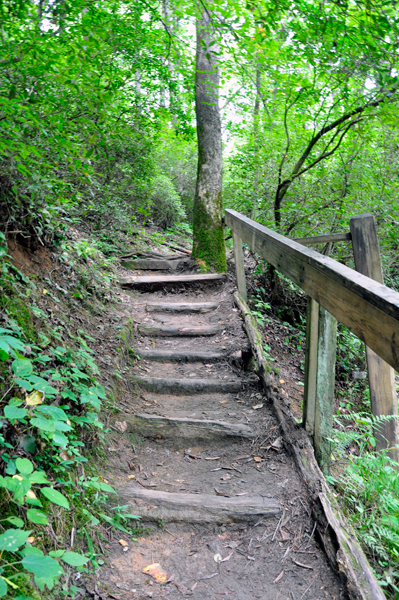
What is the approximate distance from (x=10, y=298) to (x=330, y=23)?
3.63m

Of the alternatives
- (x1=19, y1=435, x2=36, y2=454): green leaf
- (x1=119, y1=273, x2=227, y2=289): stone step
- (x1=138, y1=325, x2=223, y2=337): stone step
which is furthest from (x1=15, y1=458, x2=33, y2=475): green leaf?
(x1=119, y1=273, x2=227, y2=289): stone step

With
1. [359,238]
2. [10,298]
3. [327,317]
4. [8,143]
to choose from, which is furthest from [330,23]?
[10,298]

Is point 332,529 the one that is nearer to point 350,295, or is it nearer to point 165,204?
point 350,295

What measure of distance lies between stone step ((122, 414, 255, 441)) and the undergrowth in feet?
0.94

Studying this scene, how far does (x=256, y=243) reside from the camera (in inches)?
158

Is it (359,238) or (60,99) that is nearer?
(60,99)

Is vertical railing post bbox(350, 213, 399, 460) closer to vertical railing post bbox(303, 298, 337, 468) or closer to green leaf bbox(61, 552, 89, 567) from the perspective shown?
vertical railing post bbox(303, 298, 337, 468)

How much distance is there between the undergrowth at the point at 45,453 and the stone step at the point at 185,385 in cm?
66

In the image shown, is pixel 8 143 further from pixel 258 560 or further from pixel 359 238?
pixel 359 238

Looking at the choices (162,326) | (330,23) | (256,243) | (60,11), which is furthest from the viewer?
(162,326)

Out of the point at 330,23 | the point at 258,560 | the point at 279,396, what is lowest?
the point at 258,560

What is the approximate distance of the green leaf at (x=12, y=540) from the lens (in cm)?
120

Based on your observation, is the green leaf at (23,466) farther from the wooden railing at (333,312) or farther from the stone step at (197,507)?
the wooden railing at (333,312)

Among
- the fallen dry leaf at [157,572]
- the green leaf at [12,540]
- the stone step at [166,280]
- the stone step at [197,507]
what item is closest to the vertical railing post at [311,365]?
the stone step at [197,507]
